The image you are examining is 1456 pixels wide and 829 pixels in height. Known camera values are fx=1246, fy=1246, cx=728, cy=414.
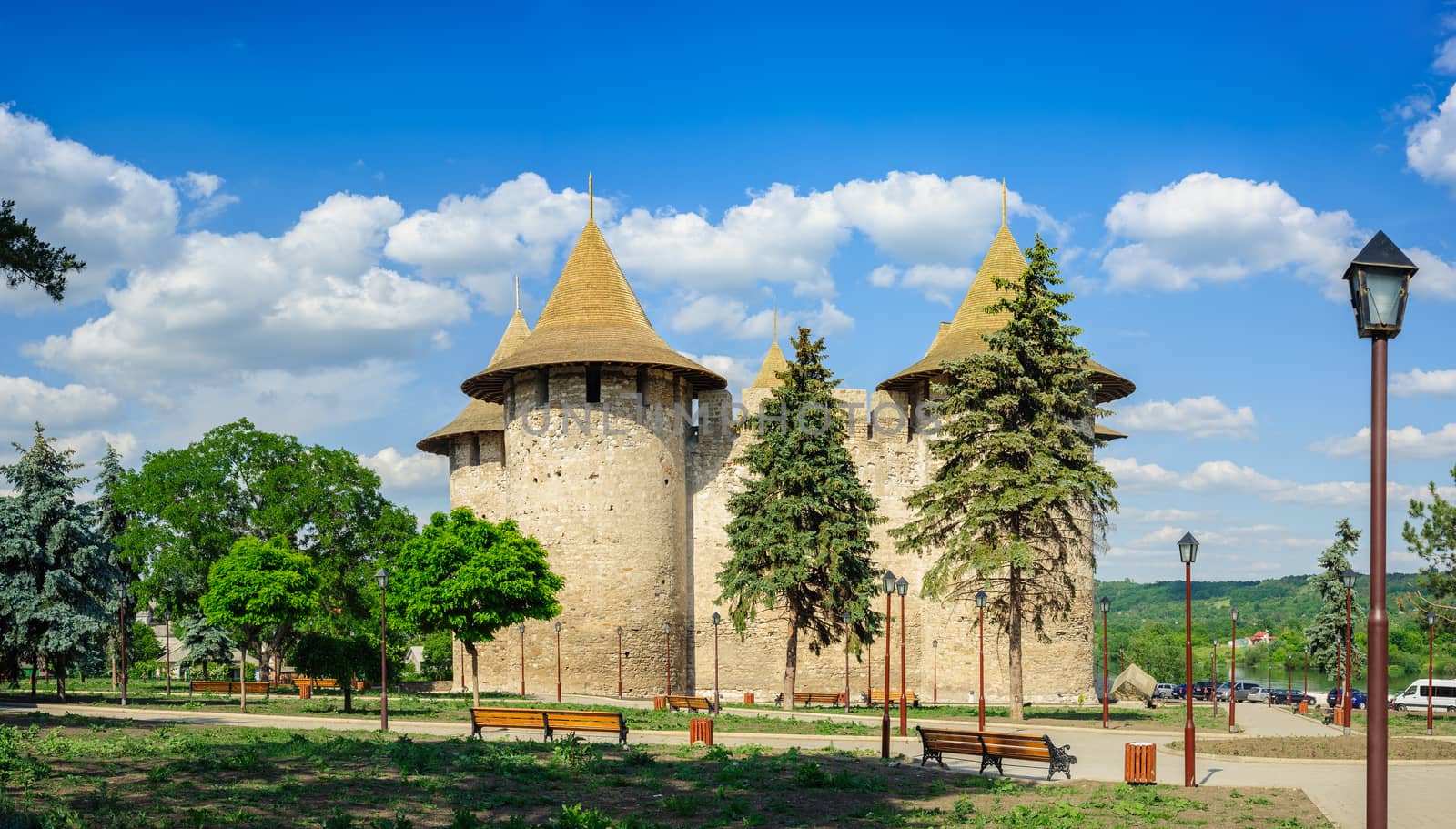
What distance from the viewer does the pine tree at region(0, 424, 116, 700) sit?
107 feet

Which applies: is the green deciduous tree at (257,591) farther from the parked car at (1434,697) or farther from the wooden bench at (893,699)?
the parked car at (1434,697)

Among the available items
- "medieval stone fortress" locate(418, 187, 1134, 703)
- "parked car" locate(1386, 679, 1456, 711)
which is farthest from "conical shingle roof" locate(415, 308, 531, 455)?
"parked car" locate(1386, 679, 1456, 711)

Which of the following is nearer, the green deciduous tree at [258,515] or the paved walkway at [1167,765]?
the paved walkway at [1167,765]

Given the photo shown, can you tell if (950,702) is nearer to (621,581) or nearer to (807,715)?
(807,715)

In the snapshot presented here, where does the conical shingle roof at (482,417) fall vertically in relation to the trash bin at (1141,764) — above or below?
above

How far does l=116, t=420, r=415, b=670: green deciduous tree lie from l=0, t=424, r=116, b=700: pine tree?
22.4 feet

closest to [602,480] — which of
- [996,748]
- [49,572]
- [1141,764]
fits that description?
[49,572]

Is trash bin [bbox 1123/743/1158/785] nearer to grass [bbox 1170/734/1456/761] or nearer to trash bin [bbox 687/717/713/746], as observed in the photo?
grass [bbox 1170/734/1456/761]

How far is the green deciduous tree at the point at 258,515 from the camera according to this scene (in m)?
44.2

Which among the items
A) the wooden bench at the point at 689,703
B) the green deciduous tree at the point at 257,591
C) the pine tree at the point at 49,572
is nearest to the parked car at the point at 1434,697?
the wooden bench at the point at 689,703

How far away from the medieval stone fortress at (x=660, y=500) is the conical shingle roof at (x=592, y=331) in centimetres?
7

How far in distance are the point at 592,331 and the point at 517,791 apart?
24.3m

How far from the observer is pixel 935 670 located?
38875 mm

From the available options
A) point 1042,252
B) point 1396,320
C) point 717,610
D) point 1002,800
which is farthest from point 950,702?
point 1396,320
